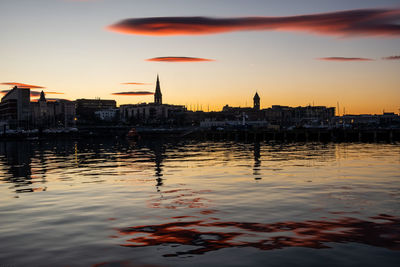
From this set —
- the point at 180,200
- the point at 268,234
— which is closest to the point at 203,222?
the point at 268,234

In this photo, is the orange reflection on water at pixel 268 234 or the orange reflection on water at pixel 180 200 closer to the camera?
the orange reflection on water at pixel 268 234

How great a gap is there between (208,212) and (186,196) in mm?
4828

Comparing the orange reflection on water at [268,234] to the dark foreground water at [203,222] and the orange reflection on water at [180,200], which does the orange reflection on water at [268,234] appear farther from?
the orange reflection on water at [180,200]

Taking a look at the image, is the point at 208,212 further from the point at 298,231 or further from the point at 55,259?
the point at 55,259

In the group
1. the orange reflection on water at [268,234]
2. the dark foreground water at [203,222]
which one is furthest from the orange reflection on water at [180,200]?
the orange reflection on water at [268,234]

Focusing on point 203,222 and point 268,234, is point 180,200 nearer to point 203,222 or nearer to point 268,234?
point 203,222

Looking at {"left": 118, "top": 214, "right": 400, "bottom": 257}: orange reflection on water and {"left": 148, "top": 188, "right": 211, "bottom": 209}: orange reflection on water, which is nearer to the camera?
{"left": 118, "top": 214, "right": 400, "bottom": 257}: orange reflection on water

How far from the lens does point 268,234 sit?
14.2 meters

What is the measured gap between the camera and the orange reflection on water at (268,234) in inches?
515

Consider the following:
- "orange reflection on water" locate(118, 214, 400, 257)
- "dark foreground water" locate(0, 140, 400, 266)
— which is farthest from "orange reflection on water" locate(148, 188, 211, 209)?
"orange reflection on water" locate(118, 214, 400, 257)

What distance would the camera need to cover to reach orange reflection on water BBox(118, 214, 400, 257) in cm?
1309

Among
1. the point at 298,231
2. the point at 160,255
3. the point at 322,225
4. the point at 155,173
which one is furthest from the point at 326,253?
the point at 155,173

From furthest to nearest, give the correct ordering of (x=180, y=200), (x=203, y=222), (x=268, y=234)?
(x=180, y=200), (x=203, y=222), (x=268, y=234)

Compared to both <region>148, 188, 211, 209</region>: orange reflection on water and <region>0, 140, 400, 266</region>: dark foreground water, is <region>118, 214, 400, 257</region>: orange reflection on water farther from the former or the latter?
<region>148, 188, 211, 209</region>: orange reflection on water
